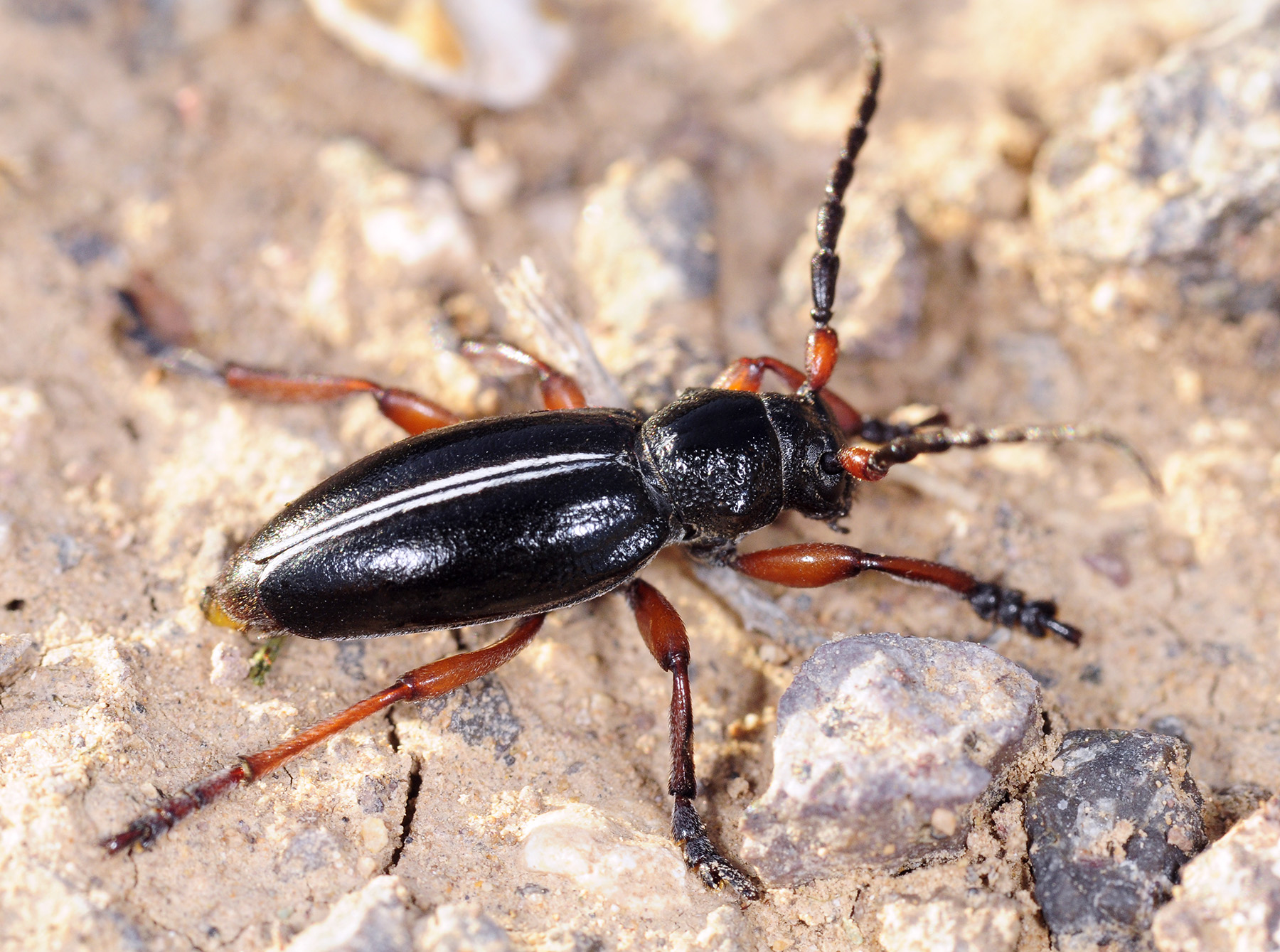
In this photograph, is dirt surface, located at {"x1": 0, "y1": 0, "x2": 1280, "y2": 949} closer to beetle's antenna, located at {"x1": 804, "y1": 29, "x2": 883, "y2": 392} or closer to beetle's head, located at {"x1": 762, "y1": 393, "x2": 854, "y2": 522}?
beetle's head, located at {"x1": 762, "y1": 393, "x2": 854, "y2": 522}

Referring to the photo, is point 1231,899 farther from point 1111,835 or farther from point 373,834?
point 373,834

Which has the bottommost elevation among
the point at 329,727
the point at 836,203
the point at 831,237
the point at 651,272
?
the point at 329,727

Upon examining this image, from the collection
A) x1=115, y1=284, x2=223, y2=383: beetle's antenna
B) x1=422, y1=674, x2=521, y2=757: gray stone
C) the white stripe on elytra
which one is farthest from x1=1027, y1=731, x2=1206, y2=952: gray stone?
x1=115, y1=284, x2=223, y2=383: beetle's antenna

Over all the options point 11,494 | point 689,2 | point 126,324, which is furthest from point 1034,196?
point 11,494

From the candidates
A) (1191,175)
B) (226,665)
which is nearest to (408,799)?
(226,665)

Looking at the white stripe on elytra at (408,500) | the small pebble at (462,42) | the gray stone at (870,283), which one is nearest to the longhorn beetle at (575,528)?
the white stripe on elytra at (408,500)

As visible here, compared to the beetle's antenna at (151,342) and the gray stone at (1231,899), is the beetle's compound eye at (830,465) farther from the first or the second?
the beetle's antenna at (151,342)
